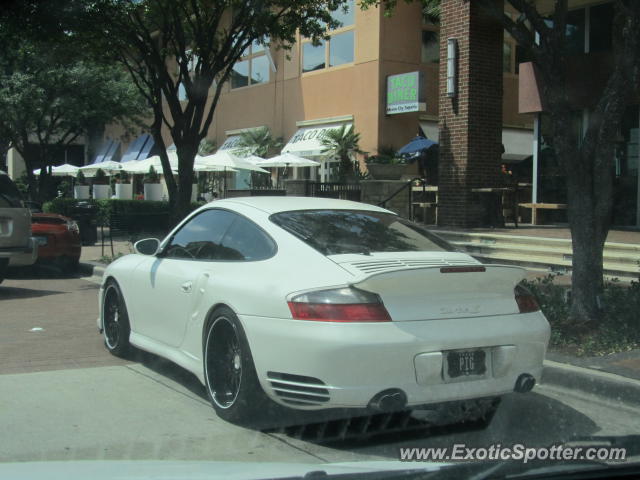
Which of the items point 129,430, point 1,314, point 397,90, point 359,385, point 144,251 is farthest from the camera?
point 397,90

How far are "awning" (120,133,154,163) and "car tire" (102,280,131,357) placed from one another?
32.5 metres

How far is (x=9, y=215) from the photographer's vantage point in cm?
1118

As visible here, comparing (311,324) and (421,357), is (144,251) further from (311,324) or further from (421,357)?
(421,357)

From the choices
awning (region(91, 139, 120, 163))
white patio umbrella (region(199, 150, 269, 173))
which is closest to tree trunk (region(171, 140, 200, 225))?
white patio umbrella (region(199, 150, 269, 173))

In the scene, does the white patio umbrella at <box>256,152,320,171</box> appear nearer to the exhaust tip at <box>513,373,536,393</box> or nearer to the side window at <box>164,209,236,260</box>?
the side window at <box>164,209,236,260</box>

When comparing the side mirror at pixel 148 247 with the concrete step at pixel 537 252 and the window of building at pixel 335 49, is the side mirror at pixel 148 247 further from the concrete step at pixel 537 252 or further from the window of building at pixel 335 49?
the window of building at pixel 335 49

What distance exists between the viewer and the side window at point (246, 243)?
5.04m

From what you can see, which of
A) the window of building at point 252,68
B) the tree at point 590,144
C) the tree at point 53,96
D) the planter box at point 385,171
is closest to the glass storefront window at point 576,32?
the planter box at point 385,171

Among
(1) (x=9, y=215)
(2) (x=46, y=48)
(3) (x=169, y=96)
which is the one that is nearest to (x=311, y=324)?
(1) (x=9, y=215)

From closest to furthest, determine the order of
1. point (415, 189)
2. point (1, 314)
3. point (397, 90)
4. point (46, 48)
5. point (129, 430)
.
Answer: point (129, 430) < point (1, 314) < point (46, 48) < point (415, 189) < point (397, 90)

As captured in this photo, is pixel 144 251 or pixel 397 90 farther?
pixel 397 90

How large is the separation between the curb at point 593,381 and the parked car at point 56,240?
10095 millimetres

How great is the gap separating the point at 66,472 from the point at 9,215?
9.39 metres

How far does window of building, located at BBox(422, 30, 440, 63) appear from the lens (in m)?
25.5
